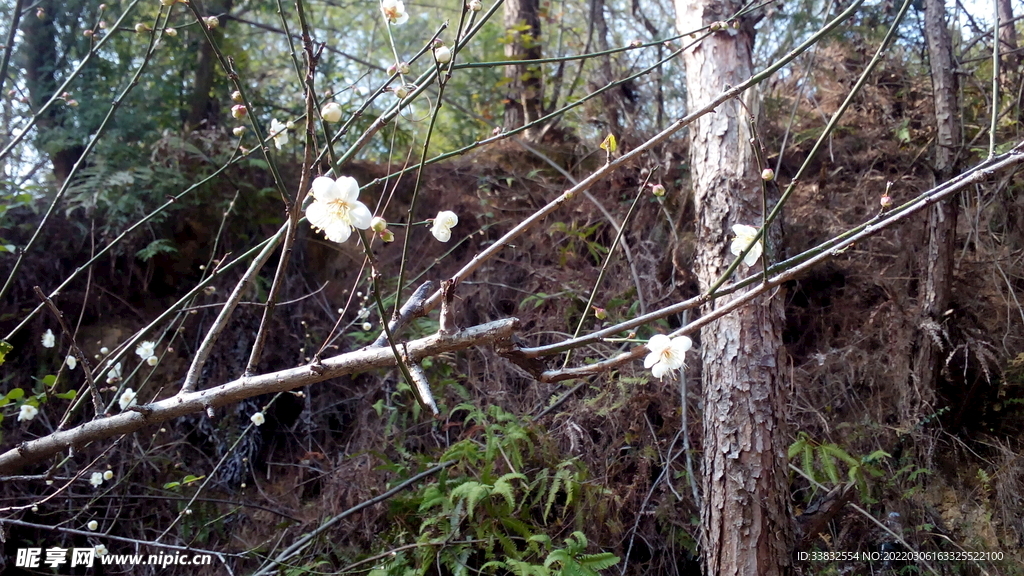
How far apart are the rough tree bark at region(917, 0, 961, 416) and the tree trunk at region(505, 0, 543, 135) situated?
8.29 ft

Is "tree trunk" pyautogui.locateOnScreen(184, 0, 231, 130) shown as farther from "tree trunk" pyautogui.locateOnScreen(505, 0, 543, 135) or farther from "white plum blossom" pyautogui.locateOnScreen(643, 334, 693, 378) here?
"white plum blossom" pyautogui.locateOnScreen(643, 334, 693, 378)

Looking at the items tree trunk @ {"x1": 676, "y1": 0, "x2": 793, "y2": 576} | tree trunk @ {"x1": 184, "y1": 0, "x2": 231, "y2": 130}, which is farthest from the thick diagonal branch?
tree trunk @ {"x1": 184, "y1": 0, "x2": 231, "y2": 130}

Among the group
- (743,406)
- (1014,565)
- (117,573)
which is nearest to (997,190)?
(1014,565)

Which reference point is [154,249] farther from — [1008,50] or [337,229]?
[1008,50]

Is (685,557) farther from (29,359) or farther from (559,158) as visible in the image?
(29,359)

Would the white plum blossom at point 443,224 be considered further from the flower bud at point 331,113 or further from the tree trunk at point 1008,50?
the tree trunk at point 1008,50

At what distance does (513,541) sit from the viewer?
2.81 m

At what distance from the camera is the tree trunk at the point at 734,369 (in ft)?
7.99

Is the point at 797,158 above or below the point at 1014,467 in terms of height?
above

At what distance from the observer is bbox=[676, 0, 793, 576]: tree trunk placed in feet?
7.99

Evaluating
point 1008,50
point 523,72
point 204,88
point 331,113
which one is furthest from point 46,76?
point 1008,50

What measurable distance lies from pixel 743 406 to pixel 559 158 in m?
2.61

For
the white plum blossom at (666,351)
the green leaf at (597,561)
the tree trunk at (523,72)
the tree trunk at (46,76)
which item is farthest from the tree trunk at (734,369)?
the tree trunk at (46,76)

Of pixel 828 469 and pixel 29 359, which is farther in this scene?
pixel 29 359
